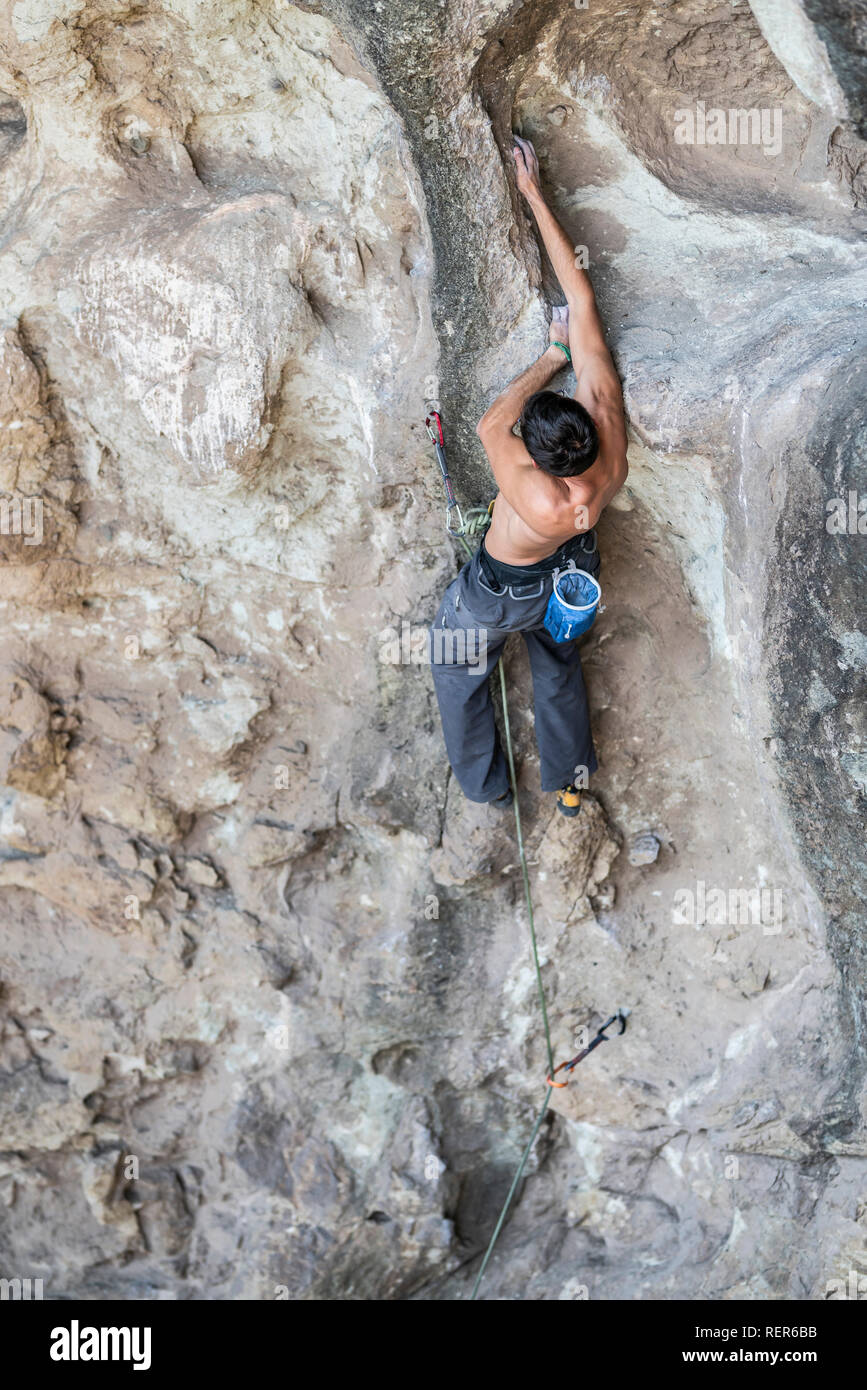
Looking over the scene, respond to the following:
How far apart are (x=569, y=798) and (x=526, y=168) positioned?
2.21 metres

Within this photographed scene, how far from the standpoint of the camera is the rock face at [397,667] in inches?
138

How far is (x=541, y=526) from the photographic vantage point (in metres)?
3.44

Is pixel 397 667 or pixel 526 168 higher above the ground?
pixel 526 168

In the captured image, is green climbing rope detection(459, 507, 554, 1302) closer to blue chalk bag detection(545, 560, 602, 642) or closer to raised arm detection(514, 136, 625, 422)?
blue chalk bag detection(545, 560, 602, 642)

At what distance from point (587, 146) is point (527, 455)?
3.80 ft

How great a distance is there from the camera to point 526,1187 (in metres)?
5.00

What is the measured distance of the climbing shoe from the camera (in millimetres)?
4344

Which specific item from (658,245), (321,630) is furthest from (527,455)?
(321,630)

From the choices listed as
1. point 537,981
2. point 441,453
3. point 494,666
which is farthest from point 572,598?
point 537,981

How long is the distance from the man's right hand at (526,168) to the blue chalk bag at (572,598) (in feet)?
3.91

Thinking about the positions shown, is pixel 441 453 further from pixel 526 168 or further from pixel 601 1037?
pixel 601 1037

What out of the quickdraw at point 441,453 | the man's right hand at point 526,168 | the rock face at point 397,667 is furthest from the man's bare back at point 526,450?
the quickdraw at point 441,453

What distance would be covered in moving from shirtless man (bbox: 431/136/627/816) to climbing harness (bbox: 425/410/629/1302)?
5.5 inches

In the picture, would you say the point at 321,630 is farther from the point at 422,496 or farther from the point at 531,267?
the point at 531,267
